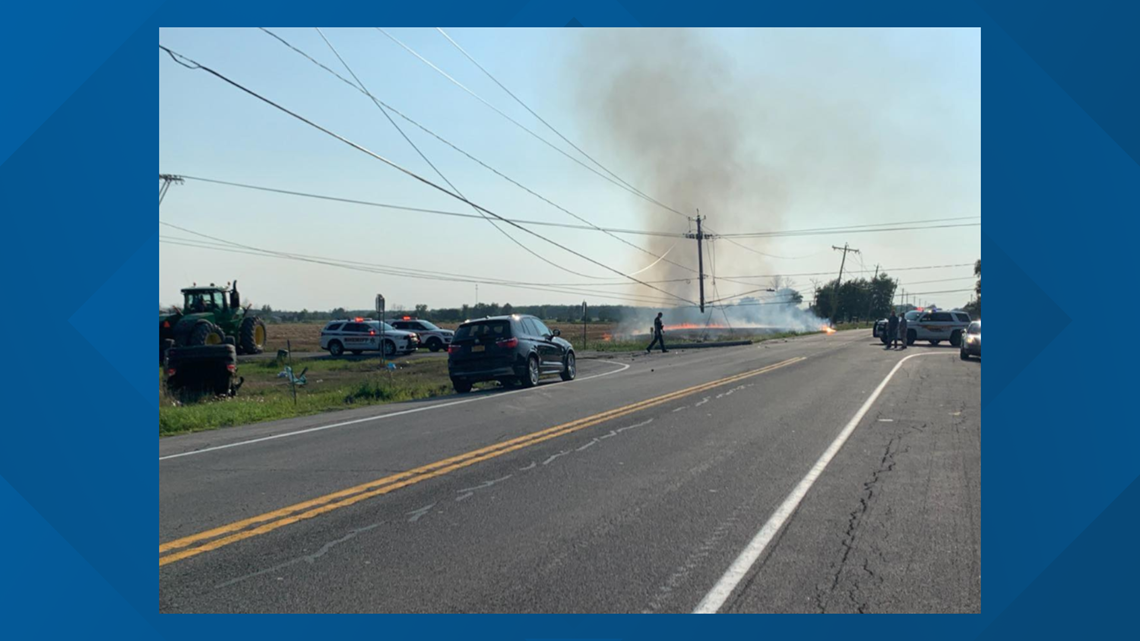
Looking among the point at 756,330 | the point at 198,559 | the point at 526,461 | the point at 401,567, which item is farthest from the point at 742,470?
the point at 756,330

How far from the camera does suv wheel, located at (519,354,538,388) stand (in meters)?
18.3

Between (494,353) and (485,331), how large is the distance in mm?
588

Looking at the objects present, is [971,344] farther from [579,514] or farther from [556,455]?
[579,514]

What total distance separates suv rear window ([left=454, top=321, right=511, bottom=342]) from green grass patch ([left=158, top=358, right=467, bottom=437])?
1.36m

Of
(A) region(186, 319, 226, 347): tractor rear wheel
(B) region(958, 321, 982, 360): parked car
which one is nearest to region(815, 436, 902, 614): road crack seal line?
(B) region(958, 321, 982, 360): parked car

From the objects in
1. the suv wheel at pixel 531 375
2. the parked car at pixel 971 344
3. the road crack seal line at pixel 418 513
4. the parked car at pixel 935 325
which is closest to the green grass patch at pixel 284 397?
the suv wheel at pixel 531 375

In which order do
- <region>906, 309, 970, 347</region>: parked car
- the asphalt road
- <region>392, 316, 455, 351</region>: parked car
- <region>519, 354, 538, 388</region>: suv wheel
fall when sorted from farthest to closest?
<region>392, 316, 455, 351</region>: parked car
<region>906, 309, 970, 347</region>: parked car
<region>519, 354, 538, 388</region>: suv wheel
the asphalt road

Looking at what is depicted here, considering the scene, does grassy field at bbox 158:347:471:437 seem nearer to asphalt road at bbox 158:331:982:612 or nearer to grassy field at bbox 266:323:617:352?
asphalt road at bbox 158:331:982:612

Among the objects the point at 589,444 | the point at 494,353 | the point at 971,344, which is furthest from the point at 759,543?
the point at 971,344

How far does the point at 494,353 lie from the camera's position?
18000 millimetres

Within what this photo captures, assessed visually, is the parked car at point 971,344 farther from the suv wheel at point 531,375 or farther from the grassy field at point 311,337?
the suv wheel at point 531,375

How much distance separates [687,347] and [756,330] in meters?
28.5

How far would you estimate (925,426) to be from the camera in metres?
11.6

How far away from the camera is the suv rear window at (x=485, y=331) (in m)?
18.2
